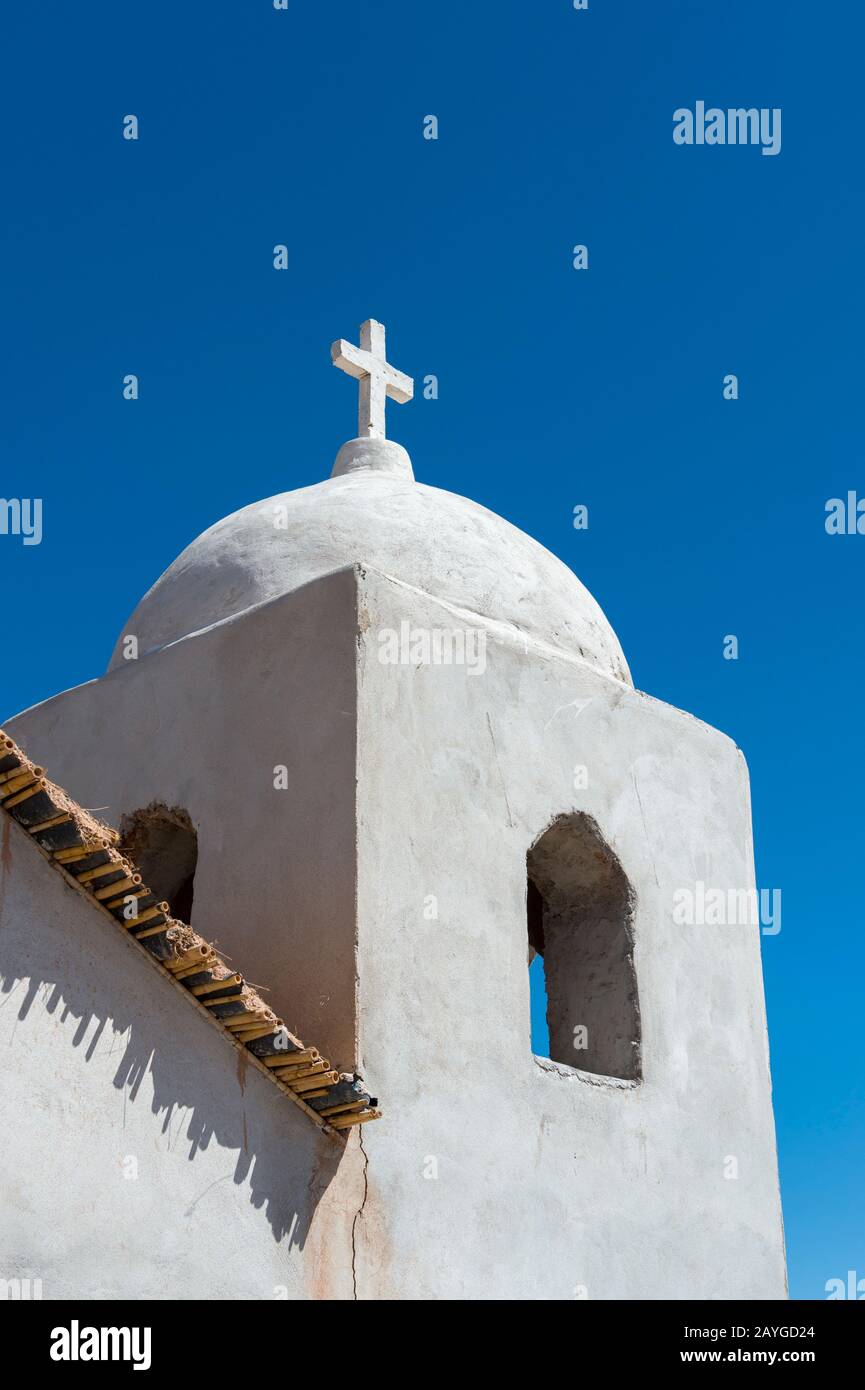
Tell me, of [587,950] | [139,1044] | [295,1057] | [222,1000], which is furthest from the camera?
[587,950]

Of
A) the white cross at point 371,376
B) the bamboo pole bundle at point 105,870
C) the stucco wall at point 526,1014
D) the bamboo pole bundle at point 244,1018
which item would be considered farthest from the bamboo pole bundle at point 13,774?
the white cross at point 371,376

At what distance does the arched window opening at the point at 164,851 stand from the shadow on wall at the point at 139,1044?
6.92 feet

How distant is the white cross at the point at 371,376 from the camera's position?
10.5 m

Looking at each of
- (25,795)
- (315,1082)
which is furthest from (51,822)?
(315,1082)

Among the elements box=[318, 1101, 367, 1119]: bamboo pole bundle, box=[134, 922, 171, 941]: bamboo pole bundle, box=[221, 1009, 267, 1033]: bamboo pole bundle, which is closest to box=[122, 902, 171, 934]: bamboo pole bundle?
box=[134, 922, 171, 941]: bamboo pole bundle

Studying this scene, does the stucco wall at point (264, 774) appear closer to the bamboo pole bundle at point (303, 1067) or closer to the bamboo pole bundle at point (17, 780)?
the bamboo pole bundle at point (303, 1067)

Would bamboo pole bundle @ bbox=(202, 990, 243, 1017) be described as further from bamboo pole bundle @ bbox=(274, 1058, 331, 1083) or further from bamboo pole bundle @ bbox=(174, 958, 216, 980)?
bamboo pole bundle @ bbox=(274, 1058, 331, 1083)

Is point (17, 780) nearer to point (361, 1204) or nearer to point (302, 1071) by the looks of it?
point (302, 1071)

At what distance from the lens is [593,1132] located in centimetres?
783

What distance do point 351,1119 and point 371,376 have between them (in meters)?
5.38

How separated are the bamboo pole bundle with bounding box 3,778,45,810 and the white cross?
16.5ft

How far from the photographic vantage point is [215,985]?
6.36 metres

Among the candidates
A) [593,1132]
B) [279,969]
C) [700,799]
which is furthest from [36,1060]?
[700,799]
